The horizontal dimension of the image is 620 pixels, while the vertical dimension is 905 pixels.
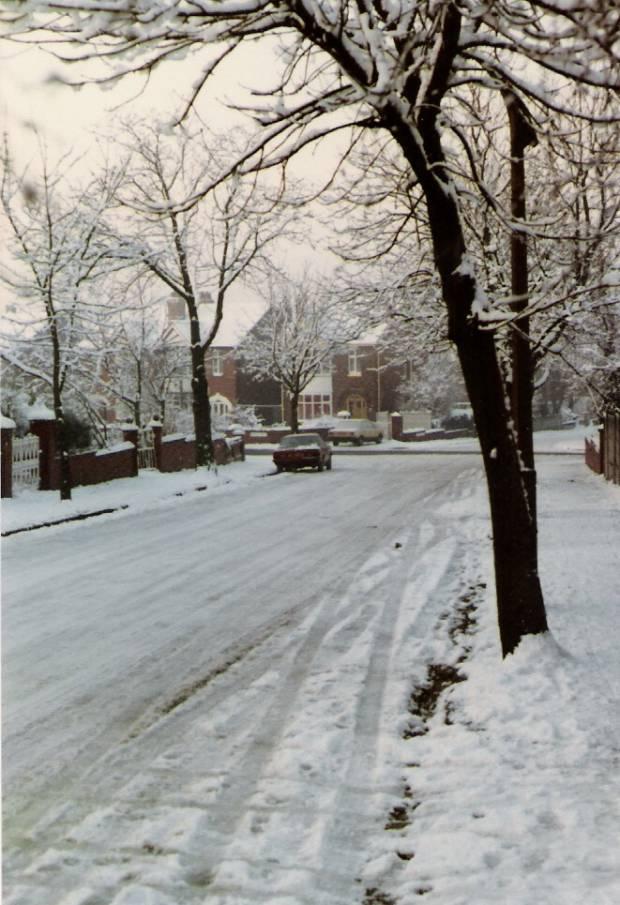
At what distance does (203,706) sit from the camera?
6121 mm

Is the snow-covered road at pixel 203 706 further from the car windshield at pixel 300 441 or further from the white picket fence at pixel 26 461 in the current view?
the car windshield at pixel 300 441

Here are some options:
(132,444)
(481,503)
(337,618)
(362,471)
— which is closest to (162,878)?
(337,618)

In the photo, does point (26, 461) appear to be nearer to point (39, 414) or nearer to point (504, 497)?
point (39, 414)

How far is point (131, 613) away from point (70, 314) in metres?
13.9

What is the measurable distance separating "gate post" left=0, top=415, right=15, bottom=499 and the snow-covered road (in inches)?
229

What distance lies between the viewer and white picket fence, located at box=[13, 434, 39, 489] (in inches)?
792

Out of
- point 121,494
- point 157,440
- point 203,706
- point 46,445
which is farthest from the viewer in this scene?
point 157,440

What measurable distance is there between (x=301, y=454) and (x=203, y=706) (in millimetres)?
24585

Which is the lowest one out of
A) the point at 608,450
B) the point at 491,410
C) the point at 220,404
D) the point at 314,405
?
the point at 608,450

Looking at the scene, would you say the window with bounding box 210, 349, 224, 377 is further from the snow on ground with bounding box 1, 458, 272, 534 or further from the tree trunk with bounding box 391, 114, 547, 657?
the tree trunk with bounding box 391, 114, 547, 657

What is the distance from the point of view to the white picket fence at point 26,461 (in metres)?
20.1

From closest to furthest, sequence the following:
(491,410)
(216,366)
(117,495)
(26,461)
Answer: (491,410)
(26,461)
(117,495)
(216,366)

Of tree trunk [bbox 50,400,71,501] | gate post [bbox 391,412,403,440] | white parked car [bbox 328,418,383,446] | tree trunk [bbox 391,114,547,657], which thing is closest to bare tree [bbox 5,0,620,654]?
tree trunk [bbox 391,114,547,657]

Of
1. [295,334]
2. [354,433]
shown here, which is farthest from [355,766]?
[354,433]
